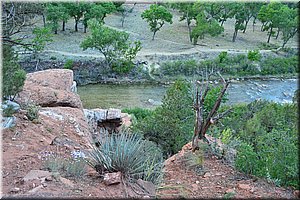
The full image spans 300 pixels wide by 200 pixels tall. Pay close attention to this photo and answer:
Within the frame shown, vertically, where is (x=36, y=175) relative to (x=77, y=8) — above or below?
below

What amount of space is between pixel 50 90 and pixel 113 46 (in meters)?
19.9

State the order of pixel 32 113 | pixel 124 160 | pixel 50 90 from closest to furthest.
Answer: pixel 124 160 < pixel 32 113 < pixel 50 90

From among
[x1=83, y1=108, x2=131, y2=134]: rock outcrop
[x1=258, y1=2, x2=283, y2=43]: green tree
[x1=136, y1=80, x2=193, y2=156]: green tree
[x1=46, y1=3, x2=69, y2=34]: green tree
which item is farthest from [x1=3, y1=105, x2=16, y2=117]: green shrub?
[x1=258, y1=2, x2=283, y2=43]: green tree

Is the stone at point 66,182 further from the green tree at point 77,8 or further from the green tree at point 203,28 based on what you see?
the green tree at point 203,28

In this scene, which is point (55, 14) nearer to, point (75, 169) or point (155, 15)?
point (155, 15)

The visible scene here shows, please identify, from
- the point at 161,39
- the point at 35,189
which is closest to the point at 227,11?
the point at 161,39

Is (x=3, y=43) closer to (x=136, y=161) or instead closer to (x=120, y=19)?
(x=136, y=161)

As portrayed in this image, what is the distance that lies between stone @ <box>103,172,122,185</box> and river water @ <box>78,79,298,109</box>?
19375mm

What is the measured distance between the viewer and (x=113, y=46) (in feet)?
106

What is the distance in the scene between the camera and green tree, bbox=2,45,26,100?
8.96 m

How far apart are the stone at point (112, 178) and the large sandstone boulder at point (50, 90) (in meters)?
4.80

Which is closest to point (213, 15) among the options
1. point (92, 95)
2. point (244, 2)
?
point (244, 2)

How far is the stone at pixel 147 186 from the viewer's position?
631 centimetres

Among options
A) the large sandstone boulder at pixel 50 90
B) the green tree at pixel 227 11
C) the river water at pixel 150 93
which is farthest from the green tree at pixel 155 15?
the large sandstone boulder at pixel 50 90
